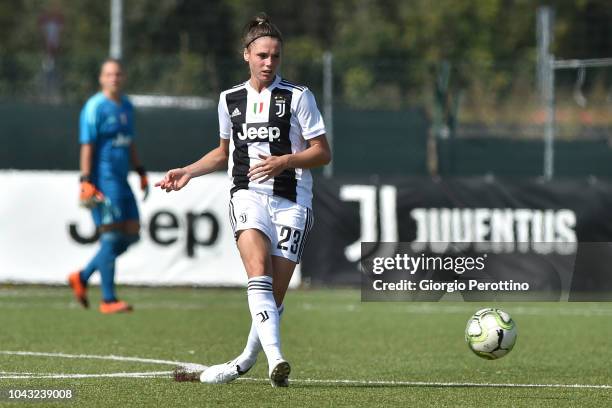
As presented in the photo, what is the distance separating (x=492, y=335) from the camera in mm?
7969

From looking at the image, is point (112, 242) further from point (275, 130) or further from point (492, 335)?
point (492, 335)

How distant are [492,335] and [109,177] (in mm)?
5731

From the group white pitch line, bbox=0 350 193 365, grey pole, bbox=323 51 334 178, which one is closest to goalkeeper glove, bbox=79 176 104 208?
white pitch line, bbox=0 350 193 365

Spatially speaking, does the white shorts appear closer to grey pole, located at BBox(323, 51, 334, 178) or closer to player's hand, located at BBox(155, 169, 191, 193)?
player's hand, located at BBox(155, 169, 191, 193)

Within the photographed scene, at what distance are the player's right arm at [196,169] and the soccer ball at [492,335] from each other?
5.79 ft

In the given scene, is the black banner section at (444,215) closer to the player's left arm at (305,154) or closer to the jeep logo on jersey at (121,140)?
the jeep logo on jersey at (121,140)

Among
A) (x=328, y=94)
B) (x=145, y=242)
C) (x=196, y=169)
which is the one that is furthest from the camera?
(x=328, y=94)

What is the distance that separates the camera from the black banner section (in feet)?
52.6

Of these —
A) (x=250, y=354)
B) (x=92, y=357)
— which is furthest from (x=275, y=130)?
(x=92, y=357)

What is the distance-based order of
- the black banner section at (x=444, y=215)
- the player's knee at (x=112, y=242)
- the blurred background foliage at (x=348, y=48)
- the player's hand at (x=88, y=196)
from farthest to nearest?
1. the blurred background foliage at (x=348, y=48)
2. the black banner section at (x=444, y=215)
3. the player's knee at (x=112, y=242)
4. the player's hand at (x=88, y=196)

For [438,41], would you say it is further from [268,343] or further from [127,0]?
[268,343]

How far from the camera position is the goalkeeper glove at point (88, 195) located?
12.6 meters

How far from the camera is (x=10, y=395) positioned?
7004 mm

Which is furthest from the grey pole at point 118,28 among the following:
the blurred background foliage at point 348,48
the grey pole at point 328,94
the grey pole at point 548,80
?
the grey pole at point 548,80
